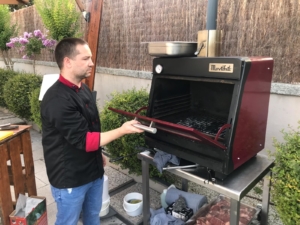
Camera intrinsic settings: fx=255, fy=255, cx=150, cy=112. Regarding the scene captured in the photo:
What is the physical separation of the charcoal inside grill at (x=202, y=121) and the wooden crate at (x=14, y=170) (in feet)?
4.68

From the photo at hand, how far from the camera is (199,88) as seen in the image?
197 cm

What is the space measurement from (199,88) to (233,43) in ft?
2.99

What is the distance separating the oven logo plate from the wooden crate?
1.77 m

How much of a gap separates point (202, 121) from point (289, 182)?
0.67 meters

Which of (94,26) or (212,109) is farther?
(94,26)

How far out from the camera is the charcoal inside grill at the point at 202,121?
5.64 feet

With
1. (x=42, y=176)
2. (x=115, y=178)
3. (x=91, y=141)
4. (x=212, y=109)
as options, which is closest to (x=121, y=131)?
(x=91, y=141)

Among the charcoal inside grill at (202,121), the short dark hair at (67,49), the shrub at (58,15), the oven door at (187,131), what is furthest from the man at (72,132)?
the shrub at (58,15)

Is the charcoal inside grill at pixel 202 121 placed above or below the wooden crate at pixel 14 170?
A: above

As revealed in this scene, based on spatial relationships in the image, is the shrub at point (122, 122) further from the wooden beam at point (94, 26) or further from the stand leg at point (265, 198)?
the stand leg at point (265, 198)

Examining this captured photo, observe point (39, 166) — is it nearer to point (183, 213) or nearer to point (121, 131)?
point (183, 213)

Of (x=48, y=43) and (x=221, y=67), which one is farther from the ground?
(x=48, y=43)

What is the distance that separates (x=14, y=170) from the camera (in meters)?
2.29

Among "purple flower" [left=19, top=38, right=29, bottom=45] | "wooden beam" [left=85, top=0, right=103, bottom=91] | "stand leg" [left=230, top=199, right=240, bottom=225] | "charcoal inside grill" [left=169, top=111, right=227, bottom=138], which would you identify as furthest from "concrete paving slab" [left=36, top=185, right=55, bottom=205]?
"purple flower" [left=19, top=38, right=29, bottom=45]
